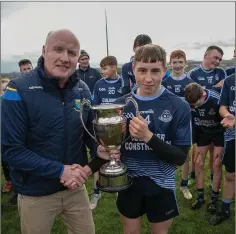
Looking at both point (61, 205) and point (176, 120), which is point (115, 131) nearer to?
point (176, 120)

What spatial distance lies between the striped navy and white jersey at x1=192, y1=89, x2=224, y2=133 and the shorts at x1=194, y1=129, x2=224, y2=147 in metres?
0.05

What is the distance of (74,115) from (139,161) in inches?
23.1

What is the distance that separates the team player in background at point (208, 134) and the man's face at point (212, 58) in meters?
1.30

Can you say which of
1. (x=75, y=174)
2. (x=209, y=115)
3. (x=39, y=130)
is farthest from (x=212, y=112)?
(x=39, y=130)

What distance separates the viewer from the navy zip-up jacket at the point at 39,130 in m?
1.91

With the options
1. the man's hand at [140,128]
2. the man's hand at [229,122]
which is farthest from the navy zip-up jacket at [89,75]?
the man's hand at [140,128]

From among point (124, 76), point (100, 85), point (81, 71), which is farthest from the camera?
point (81, 71)

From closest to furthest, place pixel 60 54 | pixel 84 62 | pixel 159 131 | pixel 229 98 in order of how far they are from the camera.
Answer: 1. pixel 60 54
2. pixel 159 131
3. pixel 229 98
4. pixel 84 62

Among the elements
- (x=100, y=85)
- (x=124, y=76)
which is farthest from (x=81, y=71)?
(x=124, y=76)

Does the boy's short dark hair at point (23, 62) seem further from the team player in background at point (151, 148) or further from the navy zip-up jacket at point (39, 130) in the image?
the team player in background at point (151, 148)

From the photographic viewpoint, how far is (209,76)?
5270 mm

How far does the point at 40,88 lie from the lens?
77.9 inches

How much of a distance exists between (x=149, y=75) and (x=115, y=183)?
0.79 meters

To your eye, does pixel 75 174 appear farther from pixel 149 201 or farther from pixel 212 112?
pixel 212 112
